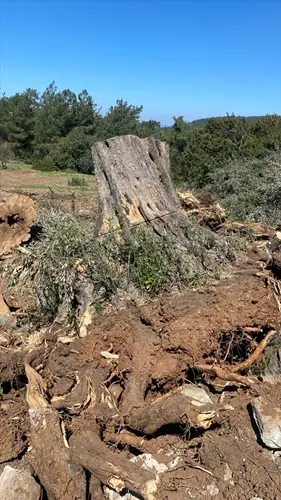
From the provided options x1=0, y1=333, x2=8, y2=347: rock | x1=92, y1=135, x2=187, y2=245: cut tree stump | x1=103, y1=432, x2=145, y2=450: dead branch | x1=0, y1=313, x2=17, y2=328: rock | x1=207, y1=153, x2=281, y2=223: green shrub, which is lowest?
x1=103, y1=432, x2=145, y2=450: dead branch

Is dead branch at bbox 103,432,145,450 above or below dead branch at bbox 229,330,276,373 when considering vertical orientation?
below

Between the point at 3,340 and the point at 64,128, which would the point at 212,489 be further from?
the point at 64,128

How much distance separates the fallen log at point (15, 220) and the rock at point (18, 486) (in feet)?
12.2

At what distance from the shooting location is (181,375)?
13.6 ft

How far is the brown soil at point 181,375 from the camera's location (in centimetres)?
328

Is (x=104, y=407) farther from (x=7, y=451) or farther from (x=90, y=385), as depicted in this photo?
(x=7, y=451)

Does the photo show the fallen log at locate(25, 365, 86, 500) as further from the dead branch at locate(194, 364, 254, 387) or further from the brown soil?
the dead branch at locate(194, 364, 254, 387)

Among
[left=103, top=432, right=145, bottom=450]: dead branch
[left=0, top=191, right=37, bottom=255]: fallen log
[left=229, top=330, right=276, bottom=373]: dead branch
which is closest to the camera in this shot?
[left=103, top=432, right=145, bottom=450]: dead branch

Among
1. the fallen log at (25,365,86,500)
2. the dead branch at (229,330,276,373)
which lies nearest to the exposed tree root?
the dead branch at (229,330,276,373)

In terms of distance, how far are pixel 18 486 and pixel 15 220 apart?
13.3 ft

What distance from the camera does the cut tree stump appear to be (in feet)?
18.4

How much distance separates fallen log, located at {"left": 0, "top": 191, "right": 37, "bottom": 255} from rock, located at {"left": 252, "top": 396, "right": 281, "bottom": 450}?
401cm

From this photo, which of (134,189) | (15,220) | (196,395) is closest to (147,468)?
(196,395)

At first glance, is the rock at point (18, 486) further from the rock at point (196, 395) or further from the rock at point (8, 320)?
the rock at point (8, 320)
